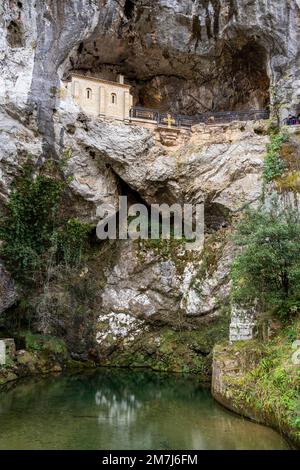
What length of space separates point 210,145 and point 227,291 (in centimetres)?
757

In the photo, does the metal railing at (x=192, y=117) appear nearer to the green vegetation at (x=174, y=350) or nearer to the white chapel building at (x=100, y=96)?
the white chapel building at (x=100, y=96)

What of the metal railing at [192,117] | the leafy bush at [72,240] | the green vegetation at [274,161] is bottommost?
the leafy bush at [72,240]

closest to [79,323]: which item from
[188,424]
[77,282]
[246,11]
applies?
[77,282]

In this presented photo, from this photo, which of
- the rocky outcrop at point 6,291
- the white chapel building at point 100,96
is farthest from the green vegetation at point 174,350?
the white chapel building at point 100,96

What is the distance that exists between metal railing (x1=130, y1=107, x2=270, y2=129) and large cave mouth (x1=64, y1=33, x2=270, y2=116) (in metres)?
1.71

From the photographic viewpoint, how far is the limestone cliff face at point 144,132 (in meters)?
20.6

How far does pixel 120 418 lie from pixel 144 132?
46.6 ft

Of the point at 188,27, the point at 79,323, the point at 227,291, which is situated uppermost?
the point at 188,27

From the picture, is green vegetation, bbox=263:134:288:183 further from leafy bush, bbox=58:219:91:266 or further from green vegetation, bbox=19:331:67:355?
green vegetation, bbox=19:331:67:355

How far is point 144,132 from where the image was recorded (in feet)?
74.7

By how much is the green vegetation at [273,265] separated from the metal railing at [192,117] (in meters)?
11.5

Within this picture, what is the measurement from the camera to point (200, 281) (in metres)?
21.1

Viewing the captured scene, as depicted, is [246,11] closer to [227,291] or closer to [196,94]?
[196,94]

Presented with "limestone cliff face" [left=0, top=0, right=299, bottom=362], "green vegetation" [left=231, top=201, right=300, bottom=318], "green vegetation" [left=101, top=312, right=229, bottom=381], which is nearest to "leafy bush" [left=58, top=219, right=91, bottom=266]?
"limestone cliff face" [left=0, top=0, right=299, bottom=362]
